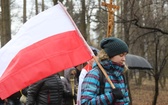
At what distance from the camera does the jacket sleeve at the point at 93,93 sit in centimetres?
327

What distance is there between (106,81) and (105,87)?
56 mm

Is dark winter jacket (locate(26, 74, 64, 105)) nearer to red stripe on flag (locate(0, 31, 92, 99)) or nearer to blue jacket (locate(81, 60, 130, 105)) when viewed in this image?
red stripe on flag (locate(0, 31, 92, 99))

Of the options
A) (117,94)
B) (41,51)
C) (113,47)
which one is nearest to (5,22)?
(41,51)

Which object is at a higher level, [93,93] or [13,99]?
[93,93]

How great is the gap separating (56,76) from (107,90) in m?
2.38

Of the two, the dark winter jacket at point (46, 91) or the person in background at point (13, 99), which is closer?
the dark winter jacket at point (46, 91)

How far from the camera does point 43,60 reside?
3580 millimetres

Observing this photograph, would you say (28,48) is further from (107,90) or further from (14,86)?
(107,90)

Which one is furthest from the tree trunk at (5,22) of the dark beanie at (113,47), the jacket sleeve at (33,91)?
the dark beanie at (113,47)

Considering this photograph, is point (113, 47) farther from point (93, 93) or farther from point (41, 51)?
point (41, 51)

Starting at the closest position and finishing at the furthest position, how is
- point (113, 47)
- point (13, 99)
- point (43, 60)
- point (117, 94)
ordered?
1. point (117, 94)
2. point (113, 47)
3. point (43, 60)
4. point (13, 99)

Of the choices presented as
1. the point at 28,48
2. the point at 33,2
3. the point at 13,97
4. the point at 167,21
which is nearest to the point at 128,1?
the point at 167,21

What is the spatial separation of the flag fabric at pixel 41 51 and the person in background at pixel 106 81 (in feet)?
0.93

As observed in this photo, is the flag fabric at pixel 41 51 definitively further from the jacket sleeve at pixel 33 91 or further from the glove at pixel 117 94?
the jacket sleeve at pixel 33 91
